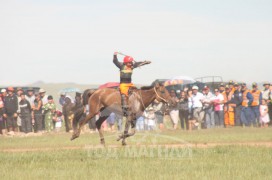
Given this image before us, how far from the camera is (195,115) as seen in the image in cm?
2973

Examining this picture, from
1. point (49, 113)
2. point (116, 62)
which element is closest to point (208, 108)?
point (49, 113)

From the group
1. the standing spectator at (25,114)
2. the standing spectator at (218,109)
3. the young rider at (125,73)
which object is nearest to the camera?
the young rider at (125,73)

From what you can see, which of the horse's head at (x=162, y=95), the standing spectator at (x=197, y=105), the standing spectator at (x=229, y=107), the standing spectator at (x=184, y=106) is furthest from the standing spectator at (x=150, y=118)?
the horse's head at (x=162, y=95)

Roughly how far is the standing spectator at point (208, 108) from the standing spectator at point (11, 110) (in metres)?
8.73

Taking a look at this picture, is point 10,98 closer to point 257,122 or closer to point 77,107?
point 77,107

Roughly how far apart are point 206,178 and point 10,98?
19250 millimetres

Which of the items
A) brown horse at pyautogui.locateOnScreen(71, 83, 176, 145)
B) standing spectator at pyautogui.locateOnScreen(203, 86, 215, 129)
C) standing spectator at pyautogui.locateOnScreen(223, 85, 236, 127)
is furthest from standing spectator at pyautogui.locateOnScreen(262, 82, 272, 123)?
brown horse at pyautogui.locateOnScreen(71, 83, 176, 145)

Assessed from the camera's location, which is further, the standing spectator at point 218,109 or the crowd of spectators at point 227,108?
the standing spectator at point 218,109

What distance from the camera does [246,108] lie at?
29.6 meters

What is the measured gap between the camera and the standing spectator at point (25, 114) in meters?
29.3

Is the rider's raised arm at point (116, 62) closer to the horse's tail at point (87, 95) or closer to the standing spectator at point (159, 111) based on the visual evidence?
the horse's tail at point (87, 95)

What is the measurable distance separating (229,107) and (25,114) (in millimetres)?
9522

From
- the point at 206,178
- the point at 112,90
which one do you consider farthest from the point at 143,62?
the point at 206,178

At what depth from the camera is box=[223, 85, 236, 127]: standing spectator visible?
1185 inches
